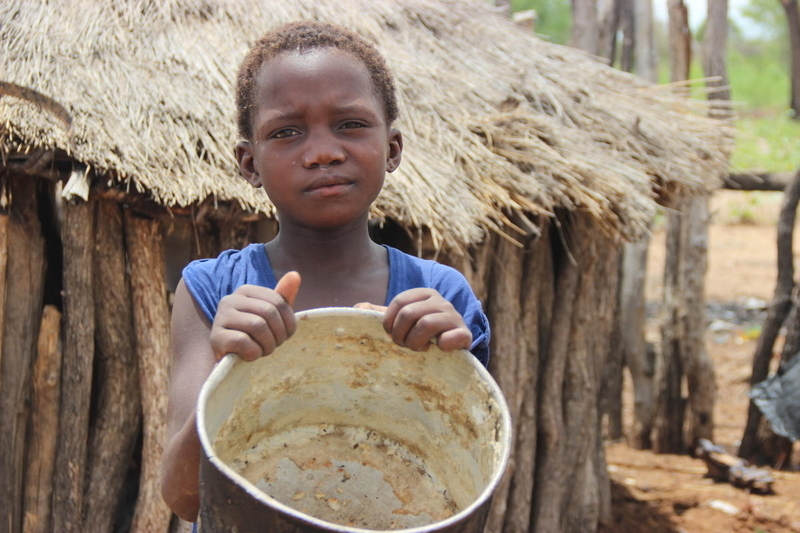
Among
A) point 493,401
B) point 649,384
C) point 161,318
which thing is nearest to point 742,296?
point 649,384

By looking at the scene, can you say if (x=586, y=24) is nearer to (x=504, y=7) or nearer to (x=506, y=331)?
(x=504, y=7)

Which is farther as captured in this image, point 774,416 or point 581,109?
point 774,416

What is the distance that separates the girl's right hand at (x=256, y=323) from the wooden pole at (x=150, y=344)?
6.25 feet

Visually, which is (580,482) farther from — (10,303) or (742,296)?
(742,296)

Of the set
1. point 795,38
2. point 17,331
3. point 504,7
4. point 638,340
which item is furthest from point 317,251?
point 795,38

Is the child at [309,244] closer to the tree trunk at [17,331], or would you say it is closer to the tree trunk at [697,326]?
the tree trunk at [17,331]

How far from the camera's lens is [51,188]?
312 centimetres

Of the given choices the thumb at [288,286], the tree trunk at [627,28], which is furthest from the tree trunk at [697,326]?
the thumb at [288,286]

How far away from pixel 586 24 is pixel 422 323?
16.2ft

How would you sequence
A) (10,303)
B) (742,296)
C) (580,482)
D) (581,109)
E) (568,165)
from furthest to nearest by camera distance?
(742,296) → (580,482) → (581,109) → (568,165) → (10,303)

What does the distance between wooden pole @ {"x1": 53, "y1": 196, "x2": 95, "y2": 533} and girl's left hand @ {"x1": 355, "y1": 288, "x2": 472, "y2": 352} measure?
1923 mm

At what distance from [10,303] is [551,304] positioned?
234 centimetres

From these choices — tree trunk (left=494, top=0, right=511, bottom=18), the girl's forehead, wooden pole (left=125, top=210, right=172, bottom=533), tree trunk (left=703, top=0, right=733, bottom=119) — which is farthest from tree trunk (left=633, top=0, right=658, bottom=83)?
the girl's forehead

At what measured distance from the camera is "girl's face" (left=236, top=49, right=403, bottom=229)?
146cm
